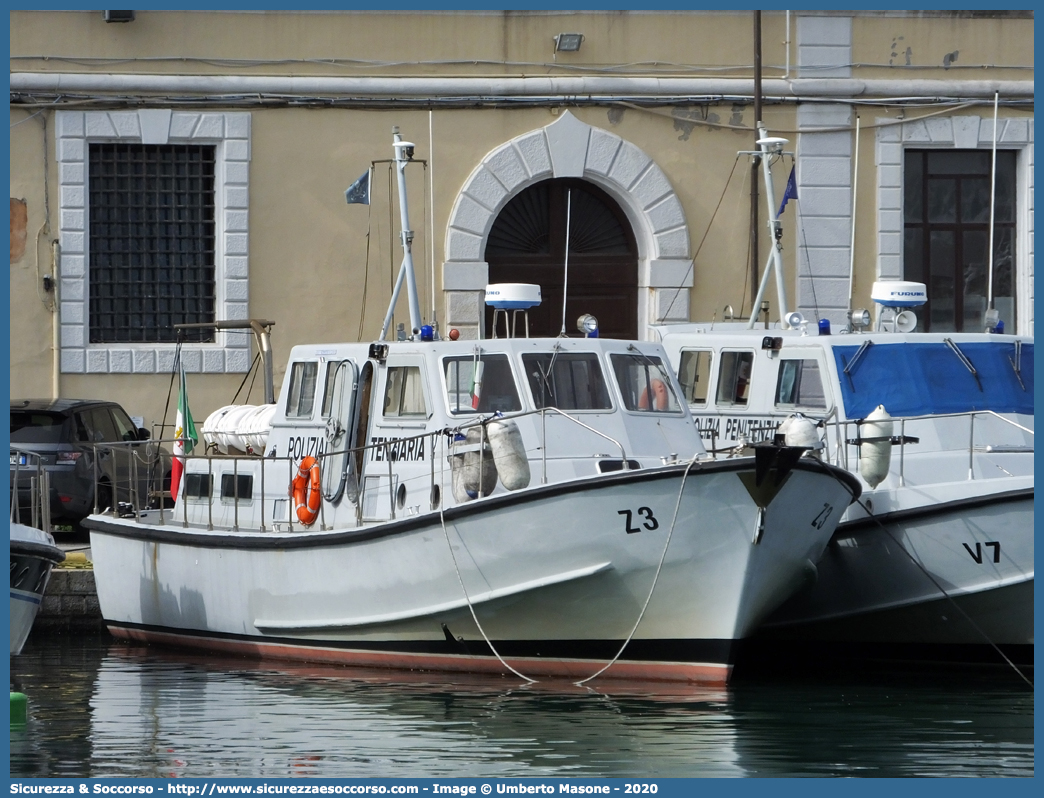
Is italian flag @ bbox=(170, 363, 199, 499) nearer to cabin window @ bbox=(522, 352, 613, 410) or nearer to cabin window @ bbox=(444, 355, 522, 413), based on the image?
cabin window @ bbox=(444, 355, 522, 413)

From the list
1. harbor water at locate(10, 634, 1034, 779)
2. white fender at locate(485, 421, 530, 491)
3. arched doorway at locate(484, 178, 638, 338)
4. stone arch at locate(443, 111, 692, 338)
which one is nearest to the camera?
harbor water at locate(10, 634, 1034, 779)

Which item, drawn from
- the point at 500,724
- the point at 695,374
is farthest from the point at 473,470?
the point at 695,374

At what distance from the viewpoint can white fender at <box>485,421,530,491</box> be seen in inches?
427

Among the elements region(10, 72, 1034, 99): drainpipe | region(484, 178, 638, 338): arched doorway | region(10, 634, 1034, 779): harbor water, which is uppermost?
region(10, 72, 1034, 99): drainpipe

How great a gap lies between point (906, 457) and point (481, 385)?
127 inches

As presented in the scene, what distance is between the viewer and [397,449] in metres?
12.0

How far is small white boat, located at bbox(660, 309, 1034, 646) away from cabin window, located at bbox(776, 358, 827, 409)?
0.01 m

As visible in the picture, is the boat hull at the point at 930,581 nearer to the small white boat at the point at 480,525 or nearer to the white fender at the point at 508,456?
the small white boat at the point at 480,525

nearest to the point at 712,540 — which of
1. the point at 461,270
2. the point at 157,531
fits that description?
the point at 157,531

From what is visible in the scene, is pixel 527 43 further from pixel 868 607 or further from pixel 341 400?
pixel 868 607

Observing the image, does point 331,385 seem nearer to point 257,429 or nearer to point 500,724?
point 257,429

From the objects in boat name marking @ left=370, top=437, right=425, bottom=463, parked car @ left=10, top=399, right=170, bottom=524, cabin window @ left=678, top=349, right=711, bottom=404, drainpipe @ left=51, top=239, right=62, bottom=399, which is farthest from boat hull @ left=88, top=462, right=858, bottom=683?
drainpipe @ left=51, top=239, right=62, bottom=399

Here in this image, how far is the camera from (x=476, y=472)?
36.2 feet

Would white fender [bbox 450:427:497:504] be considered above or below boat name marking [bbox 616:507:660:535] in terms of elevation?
above
